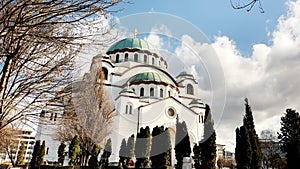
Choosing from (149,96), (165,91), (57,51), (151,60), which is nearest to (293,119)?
(165,91)

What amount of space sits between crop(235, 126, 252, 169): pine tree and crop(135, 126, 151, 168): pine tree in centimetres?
605

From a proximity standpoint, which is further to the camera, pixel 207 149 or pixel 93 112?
pixel 93 112

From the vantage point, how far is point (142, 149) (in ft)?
55.1

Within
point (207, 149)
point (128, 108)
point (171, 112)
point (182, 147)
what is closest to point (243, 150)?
point (207, 149)

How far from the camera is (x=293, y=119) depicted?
2503 cm

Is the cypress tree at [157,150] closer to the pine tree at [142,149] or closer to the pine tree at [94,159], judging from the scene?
the pine tree at [142,149]

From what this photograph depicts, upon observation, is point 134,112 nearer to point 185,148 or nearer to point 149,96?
point 149,96

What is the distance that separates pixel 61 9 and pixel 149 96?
23.5 metres

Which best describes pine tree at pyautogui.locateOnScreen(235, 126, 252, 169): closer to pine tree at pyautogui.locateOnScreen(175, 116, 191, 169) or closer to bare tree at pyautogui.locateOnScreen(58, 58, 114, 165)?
pine tree at pyautogui.locateOnScreen(175, 116, 191, 169)

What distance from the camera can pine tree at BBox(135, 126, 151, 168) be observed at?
16281 millimetres

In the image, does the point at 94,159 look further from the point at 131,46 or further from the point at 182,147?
the point at 131,46

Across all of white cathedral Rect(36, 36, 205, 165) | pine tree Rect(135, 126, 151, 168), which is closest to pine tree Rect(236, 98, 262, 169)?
pine tree Rect(135, 126, 151, 168)

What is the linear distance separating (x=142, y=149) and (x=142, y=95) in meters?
10.9

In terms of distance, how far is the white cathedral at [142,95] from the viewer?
79.6ft
